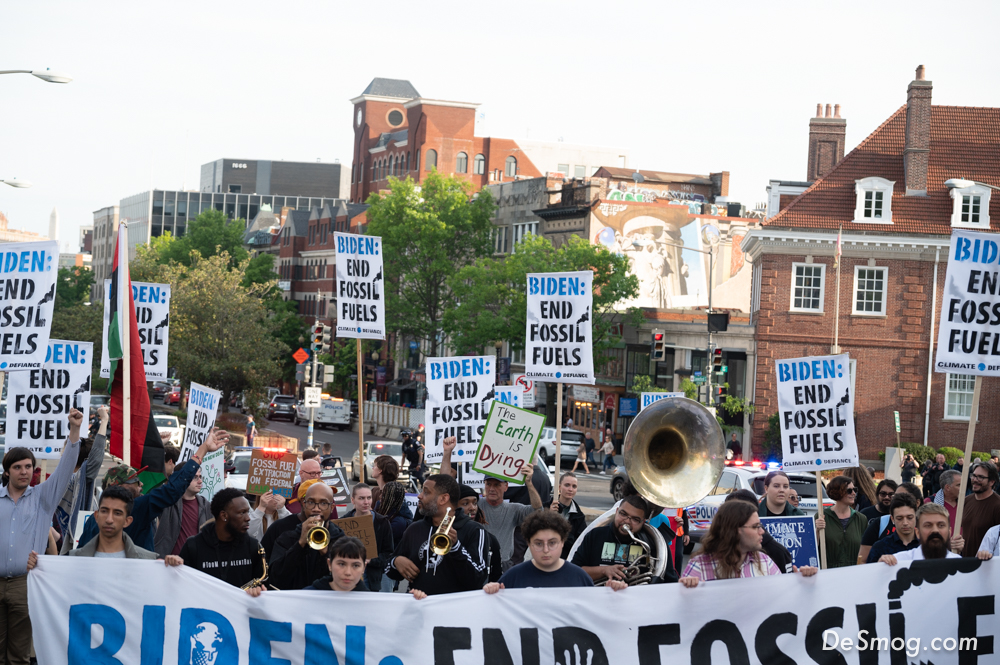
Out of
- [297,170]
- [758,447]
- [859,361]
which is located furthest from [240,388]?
[297,170]

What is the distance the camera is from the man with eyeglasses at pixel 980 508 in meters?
10.6

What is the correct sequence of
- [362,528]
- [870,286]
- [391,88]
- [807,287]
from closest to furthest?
[362,528]
[870,286]
[807,287]
[391,88]

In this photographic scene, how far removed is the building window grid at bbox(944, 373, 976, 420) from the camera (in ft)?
138

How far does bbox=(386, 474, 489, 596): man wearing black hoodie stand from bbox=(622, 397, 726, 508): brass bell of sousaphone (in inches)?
62.7

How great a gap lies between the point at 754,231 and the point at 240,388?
21.8 m

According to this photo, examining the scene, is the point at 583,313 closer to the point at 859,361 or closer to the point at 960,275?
the point at 960,275

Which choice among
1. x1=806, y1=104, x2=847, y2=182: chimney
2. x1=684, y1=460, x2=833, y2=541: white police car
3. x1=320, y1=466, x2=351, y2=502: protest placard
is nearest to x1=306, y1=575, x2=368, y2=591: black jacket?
x1=320, y1=466, x2=351, y2=502: protest placard

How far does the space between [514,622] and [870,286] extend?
38.1 m

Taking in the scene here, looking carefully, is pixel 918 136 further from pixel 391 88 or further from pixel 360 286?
pixel 391 88

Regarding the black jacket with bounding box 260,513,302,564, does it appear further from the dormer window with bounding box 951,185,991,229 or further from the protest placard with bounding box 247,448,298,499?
the dormer window with bounding box 951,185,991,229

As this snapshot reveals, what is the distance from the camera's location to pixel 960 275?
33.4ft

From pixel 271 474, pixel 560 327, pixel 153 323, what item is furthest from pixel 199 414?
pixel 560 327

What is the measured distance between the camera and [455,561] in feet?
26.9

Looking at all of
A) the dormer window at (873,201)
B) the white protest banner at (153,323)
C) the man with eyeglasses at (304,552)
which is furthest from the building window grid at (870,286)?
the man with eyeglasses at (304,552)
